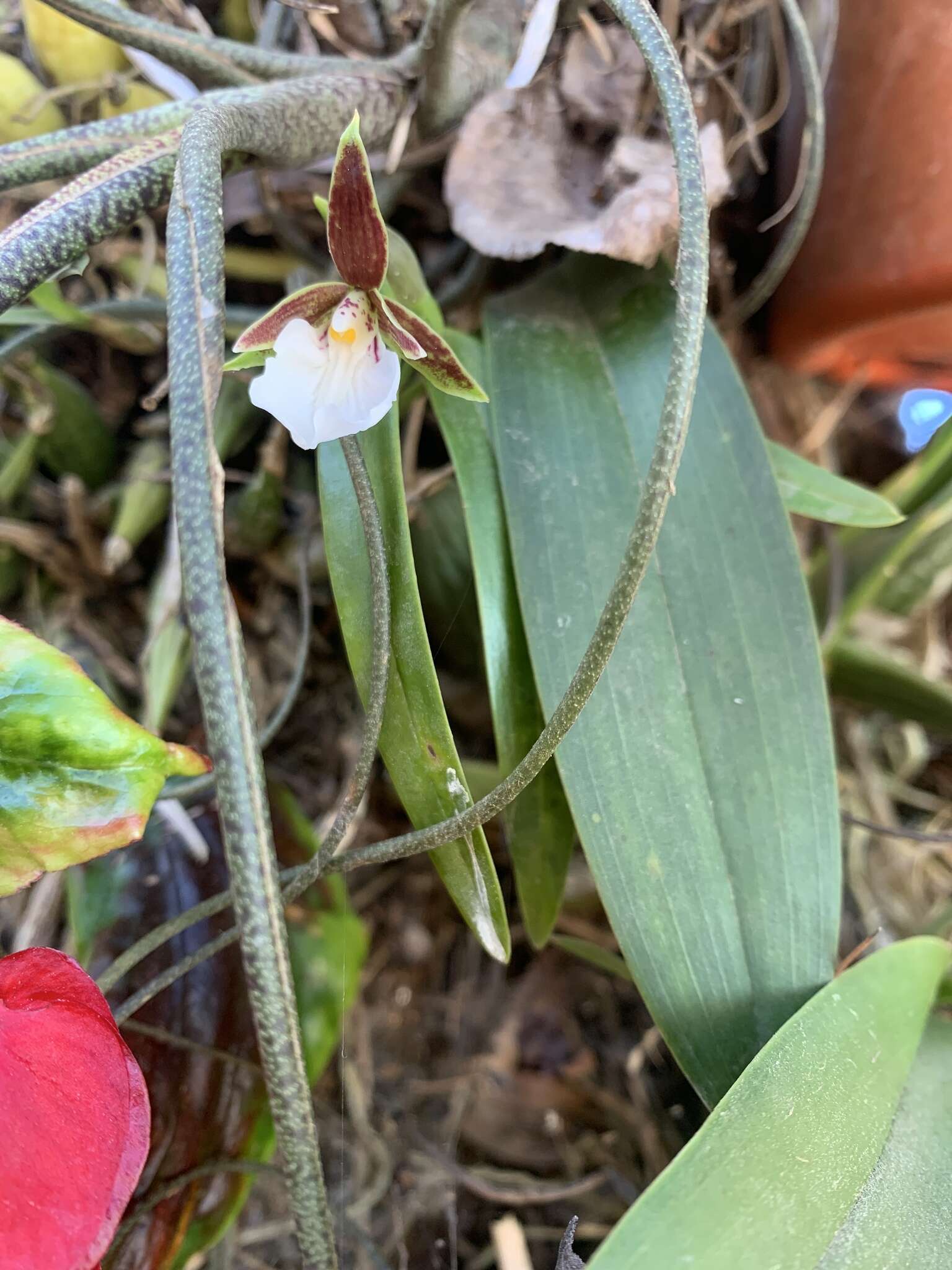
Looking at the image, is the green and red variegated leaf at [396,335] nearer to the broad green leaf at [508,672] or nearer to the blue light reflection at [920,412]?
the broad green leaf at [508,672]

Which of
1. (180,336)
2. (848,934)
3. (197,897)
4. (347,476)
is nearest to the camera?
(180,336)

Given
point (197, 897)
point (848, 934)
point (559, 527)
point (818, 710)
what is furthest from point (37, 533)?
point (848, 934)

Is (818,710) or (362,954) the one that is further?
(362,954)

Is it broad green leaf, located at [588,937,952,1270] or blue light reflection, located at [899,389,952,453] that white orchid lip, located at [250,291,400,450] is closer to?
broad green leaf, located at [588,937,952,1270]

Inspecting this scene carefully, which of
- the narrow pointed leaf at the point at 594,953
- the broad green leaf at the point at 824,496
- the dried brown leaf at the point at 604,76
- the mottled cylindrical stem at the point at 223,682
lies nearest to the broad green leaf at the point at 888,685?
the broad green leaf at the point at 824,496

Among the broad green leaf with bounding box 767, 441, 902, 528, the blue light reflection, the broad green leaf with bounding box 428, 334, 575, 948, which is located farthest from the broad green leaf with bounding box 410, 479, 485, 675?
the blue light reflection

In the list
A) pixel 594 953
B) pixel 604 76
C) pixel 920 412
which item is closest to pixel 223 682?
pixel 594 953

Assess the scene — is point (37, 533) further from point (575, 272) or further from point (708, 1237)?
point (708, 1237)
